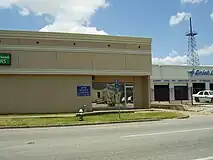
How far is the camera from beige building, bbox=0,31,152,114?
27.3m

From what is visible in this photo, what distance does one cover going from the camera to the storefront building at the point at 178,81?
160 feet

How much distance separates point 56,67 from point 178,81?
89.6 ft

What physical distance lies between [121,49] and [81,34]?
4.22 m

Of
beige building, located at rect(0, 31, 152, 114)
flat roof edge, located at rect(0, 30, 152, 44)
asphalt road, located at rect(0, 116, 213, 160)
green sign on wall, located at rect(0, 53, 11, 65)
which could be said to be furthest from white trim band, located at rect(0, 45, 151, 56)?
asphalt road, located at rect(0, 116, 213, 160)

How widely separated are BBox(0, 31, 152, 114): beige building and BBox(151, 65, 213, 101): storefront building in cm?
1798

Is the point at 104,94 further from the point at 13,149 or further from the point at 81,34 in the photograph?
the point at 13,149

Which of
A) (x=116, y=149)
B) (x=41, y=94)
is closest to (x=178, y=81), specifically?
(x=41, y=94)

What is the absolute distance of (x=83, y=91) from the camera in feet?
95.9

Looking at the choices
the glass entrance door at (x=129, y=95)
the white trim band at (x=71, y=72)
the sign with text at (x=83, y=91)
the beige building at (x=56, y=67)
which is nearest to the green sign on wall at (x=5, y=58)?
the beige building at (x=56, y=67)

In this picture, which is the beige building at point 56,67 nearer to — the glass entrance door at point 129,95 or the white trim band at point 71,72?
the white trim band at point 71,72

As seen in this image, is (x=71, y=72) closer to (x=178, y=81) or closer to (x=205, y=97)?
(x=205, y=97)

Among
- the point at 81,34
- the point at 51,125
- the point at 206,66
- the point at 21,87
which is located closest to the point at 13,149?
the point at 51,125

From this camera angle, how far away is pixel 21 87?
27.6m

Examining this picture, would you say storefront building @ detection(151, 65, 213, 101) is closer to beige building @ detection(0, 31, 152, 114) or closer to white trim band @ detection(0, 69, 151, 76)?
white trim band @ detection(0, 69, 151, 76)
